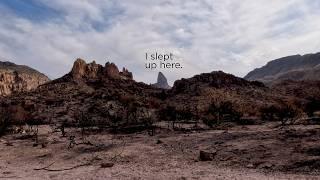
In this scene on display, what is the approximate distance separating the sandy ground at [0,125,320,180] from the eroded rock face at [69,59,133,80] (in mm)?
56235

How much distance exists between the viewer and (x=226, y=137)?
25.0 metres

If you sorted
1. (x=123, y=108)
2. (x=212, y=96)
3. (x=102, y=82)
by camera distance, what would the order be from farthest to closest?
(x=102, y=82) < (x=212, y=96) < (x=123, y=108)

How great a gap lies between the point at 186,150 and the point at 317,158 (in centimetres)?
724

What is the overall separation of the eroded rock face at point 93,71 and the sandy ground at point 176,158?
56235mm

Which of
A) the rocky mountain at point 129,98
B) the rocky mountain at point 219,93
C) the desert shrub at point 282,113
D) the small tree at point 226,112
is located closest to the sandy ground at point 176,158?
the desert shrub at point 282,113

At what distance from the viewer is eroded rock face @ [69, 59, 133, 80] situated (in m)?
82.9

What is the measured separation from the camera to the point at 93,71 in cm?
8912

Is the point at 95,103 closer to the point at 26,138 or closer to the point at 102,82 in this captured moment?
the point at 102,82

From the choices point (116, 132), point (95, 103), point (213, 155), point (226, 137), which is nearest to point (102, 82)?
point (95, 103)

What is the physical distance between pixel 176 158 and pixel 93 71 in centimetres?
7081

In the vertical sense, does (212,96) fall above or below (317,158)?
above

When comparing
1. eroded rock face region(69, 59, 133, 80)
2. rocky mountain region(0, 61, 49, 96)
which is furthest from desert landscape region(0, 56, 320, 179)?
rocky mountain region(0, 61, 49, 96)

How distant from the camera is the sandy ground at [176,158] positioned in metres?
16.2

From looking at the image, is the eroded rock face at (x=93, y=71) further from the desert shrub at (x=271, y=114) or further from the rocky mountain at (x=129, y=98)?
the desert shrub at (x=271, y=114)
